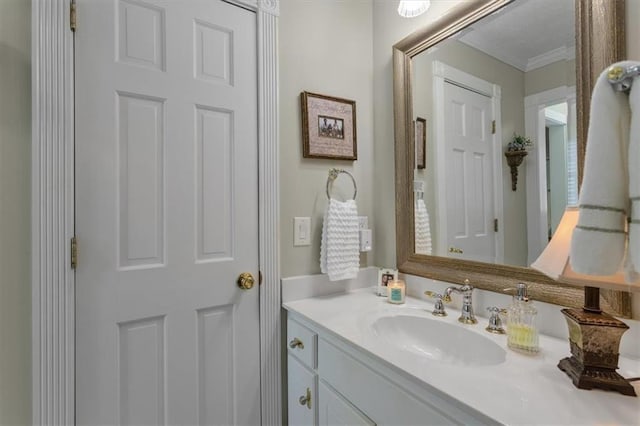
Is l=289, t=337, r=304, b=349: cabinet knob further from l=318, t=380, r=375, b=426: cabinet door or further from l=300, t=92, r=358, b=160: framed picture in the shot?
l=300, t=92, r=358, b=160: framed picture

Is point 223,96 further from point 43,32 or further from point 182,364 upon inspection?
point 182,364

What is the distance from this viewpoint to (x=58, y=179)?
3.14 feet

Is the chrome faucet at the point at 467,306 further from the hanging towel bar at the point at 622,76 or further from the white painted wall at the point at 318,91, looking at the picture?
the hanging towel bar at the point at 622,76

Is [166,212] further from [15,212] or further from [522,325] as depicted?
[522,325]

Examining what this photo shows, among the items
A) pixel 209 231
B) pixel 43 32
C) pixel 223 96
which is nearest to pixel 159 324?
pixel 209 231

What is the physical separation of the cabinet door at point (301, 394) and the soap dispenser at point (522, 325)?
68 centimetres

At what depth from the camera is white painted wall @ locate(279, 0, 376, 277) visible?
4.53 feet

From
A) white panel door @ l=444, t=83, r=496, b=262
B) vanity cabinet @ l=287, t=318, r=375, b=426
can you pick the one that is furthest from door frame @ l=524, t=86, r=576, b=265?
vanity cabinet @ l=287, t=318, r=375, b=426

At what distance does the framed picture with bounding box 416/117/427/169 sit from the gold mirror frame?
0.11 feet

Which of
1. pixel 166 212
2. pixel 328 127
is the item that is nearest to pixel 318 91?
pixel 328 127

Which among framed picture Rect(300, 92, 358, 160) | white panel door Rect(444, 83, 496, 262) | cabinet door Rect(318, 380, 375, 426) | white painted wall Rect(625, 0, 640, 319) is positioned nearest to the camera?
white painted wall Rect(625, 0, 640, 319)

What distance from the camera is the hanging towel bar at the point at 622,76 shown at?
578mm

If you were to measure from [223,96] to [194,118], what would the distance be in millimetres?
154

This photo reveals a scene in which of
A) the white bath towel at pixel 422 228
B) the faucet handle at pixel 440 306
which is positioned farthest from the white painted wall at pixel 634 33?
the white bath towel at pixel 422 228
